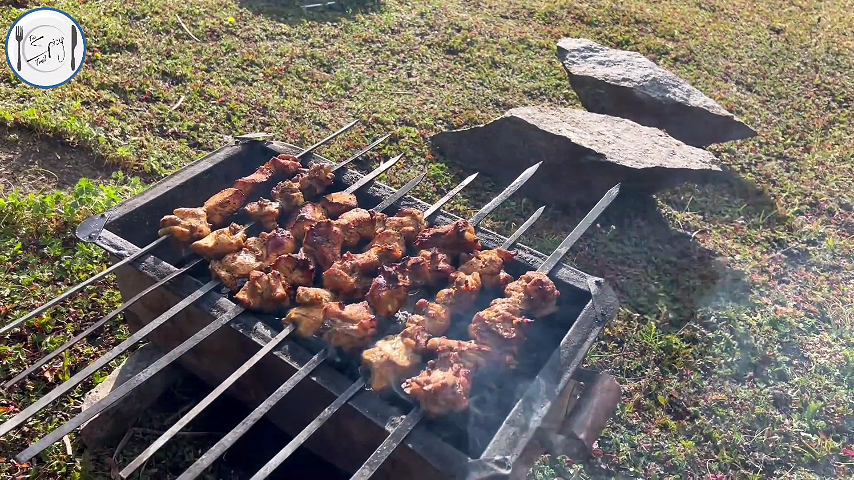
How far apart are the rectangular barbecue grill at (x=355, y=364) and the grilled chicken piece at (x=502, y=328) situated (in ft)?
0.46

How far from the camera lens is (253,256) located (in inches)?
122

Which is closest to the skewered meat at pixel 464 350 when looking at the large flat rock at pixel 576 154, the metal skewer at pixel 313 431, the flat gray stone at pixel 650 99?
the metal skewer at pixel 313 431

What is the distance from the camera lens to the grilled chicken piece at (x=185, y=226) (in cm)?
315

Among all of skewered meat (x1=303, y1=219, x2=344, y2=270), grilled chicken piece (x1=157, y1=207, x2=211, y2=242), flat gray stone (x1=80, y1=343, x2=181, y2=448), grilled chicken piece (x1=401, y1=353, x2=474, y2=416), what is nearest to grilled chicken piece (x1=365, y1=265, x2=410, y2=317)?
skewered meat (x1=303, y1=219, x2=344, y2=270)

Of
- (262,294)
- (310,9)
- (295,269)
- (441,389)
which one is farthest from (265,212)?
(310,9)

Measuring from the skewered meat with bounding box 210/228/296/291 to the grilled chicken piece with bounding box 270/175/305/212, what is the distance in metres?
0.26

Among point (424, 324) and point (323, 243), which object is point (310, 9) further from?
point (424, 324)

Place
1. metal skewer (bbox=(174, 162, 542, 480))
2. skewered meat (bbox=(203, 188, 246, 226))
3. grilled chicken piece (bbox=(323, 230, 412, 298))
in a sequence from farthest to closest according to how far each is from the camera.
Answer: skewered meat (bbox=(203, 188, 246, 226)) → grilled chicken piece (bbox=(323, 230, 412, 298)) → metal skewer (bbox=(174, 162, 542, 480))

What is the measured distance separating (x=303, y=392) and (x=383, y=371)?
0.44 metres

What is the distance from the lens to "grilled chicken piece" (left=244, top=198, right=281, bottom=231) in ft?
11.1

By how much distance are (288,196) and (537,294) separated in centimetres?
151

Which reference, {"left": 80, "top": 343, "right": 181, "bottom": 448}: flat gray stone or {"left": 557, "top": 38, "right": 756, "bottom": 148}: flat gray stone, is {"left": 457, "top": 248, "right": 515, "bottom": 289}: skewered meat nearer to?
{"left": 80, "top": 343, "right": 181, "bottom": 448}: flat gray stone

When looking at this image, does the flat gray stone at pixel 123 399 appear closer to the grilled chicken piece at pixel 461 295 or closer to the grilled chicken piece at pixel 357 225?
the grilled chicken piece at pixel 357 225

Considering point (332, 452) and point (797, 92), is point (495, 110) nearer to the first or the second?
point (797, 92)
